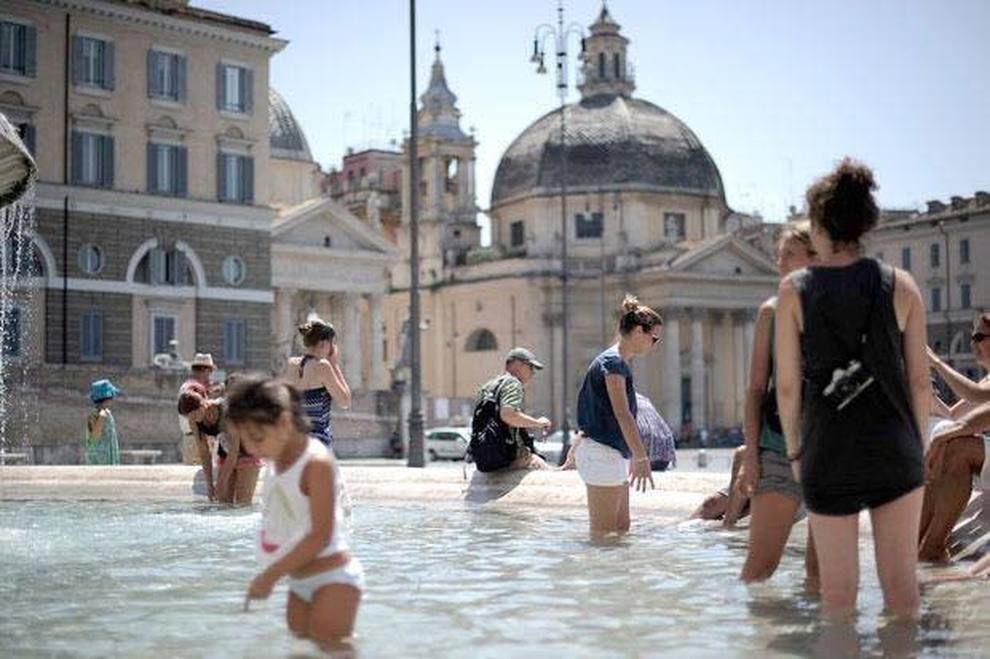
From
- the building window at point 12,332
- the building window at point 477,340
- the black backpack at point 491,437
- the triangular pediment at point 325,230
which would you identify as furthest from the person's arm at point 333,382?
the building window at point 477,340

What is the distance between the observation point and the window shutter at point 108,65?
134ft

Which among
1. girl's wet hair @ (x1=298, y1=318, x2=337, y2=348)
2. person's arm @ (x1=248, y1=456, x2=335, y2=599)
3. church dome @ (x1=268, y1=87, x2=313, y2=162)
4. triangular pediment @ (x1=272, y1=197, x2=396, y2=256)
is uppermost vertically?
church dome @ (x1=268, y1=87, x2=313, y2=162)

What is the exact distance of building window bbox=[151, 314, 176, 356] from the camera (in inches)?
1658

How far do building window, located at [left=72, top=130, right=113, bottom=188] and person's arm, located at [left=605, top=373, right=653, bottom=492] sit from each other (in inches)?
1350

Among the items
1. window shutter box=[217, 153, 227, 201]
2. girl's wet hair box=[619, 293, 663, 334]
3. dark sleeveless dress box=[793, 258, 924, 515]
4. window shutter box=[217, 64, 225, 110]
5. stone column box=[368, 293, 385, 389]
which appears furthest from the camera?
stone column box=[368, 293, 385, 389]

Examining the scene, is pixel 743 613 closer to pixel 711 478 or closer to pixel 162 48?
pixel 711 478

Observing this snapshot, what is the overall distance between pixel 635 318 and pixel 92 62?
35.4m

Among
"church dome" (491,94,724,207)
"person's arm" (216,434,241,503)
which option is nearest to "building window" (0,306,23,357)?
"person's arm" (216,434,241,503)

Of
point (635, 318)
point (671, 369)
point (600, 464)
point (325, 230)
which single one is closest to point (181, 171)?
point (325, 230)

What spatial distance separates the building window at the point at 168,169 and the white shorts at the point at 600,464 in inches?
1390

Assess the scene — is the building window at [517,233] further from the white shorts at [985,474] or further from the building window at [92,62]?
the white shorts at [985,474]

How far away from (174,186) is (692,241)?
3810 cm

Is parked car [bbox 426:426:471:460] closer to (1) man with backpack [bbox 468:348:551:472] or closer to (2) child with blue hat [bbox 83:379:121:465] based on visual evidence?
(2) child with blue hat [bbox 83:379:121:465]

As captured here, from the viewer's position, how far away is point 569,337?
73062 millimetres
